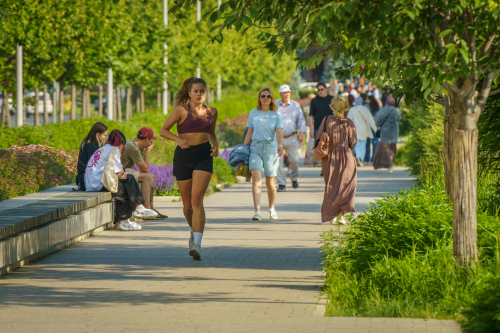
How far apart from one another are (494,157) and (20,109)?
14.8 m

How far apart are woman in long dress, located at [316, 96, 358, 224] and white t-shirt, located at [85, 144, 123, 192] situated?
2.54m

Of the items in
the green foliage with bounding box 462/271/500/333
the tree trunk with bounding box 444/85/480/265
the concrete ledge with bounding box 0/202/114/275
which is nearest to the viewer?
the green foliage with bounding box 462/271/500/333

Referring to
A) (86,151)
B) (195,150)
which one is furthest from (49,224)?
(86,151)

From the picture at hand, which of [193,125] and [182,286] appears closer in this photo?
[182,286]

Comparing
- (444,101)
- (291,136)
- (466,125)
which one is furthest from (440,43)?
(291,136)

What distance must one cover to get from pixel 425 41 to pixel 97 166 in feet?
18.2

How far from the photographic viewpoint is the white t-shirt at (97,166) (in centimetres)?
1018

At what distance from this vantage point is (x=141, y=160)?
36.5 feet

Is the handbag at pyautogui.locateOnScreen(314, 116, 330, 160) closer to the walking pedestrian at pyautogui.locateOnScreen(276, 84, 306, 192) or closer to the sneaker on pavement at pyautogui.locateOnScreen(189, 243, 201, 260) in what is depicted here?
the sneaker on pavement at pyautogui.locateOnScreen(189, 243, 201, 260)

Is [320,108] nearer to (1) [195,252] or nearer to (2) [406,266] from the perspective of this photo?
(1) [195,252]

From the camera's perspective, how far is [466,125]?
6027mm

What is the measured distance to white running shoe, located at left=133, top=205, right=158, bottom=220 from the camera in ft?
37.1

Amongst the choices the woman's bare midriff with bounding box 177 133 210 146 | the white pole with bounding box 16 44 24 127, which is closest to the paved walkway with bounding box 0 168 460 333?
the woman's bare midriff with bounding box 177 133 210 146

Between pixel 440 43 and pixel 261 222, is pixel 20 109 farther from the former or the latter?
pixel 440 43
